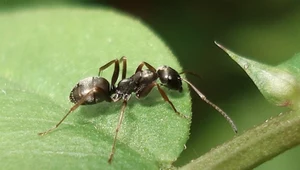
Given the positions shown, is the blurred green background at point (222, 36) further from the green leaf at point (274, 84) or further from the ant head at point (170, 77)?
the green leaf at point (274, 84)

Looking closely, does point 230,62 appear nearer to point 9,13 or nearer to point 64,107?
point 9,13

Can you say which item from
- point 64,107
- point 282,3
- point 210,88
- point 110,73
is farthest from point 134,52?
point 282,3

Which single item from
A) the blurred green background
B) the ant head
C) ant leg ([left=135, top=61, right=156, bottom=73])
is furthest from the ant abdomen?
the blurred green background

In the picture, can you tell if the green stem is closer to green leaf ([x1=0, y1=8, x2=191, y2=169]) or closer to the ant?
green leaf ([x1=0, y1=8, x2=191, y2=169])

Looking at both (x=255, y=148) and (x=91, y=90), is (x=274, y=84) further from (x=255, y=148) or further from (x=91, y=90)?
(x=91, y=90)

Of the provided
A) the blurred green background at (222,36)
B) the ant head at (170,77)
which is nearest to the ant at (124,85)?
the ant head at (170,77)

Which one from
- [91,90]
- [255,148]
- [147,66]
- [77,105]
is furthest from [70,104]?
[255,148]
